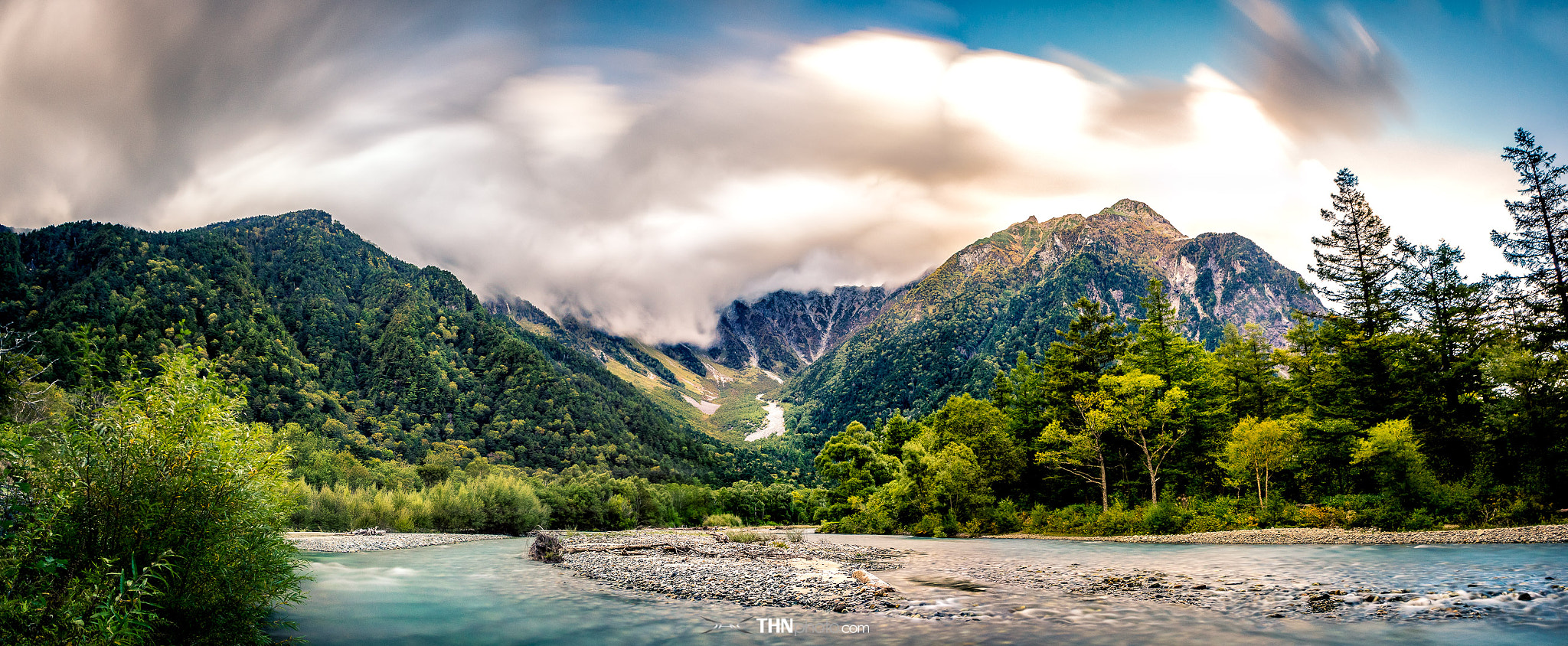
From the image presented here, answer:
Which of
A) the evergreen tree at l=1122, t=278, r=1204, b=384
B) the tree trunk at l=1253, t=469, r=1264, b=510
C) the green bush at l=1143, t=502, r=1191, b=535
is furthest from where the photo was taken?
the evergreen tree at l=1122, t=278, r=1204, b=384

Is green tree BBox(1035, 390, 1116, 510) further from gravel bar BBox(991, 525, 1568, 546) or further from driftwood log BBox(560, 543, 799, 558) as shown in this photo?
driftwood log BBox(560, 543, 799, 558)

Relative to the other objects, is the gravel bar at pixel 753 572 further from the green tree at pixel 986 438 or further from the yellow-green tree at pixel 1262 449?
the yellow-green tree at pixel 1262 449

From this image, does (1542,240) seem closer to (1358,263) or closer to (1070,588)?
(1358,263)

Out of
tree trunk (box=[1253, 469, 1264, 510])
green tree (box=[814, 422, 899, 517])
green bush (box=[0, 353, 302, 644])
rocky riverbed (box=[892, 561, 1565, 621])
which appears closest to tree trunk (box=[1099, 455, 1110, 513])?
tree trunk (box=[1253, 469, 1264, 510])

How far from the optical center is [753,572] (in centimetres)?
3297

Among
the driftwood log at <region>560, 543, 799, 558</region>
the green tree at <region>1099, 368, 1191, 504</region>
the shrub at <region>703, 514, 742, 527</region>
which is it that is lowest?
the shrub at <region>703, 514, 742, 527</region>

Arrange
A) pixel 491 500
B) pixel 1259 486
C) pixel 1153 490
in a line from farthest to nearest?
pixel 491 500 < pixel 1153 490 < pixel 1259 486

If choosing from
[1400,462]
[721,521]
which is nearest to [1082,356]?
[1400,462]

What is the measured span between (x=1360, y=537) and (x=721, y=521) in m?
105

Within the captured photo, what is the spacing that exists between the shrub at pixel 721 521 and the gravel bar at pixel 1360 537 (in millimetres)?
89722

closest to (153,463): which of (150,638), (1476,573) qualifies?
(150,638)

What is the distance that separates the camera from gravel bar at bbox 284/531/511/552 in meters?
60.4

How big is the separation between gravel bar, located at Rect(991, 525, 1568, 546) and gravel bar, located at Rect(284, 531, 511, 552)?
66.1 meters

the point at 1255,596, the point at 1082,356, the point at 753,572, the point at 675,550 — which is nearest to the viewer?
the point at 1255,596
